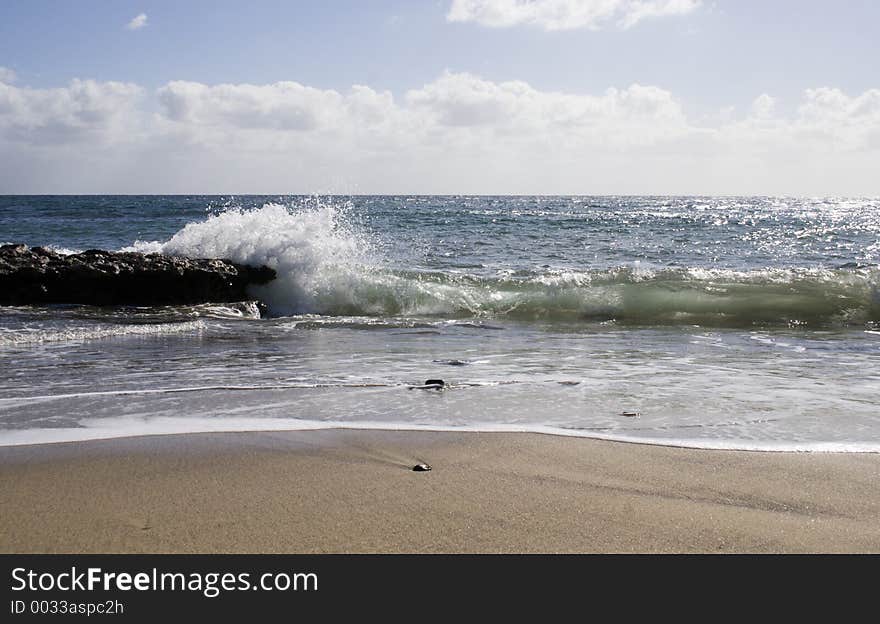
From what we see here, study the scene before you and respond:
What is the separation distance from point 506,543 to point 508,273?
1182cm

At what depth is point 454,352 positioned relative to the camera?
709 cm

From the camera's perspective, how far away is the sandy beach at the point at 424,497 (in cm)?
250

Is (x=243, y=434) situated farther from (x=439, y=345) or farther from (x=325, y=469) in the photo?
(x=439, y=345)

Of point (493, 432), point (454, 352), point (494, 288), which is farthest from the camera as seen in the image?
point (494, 288)

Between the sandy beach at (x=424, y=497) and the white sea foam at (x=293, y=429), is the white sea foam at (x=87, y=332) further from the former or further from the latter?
the sandy beach at (x=424, y=497)

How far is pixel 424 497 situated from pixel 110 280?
346 inches

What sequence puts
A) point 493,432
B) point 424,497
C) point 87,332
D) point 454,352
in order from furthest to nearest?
Result: point 87,332 < point 454,352 < point 493,432 < point 424,497

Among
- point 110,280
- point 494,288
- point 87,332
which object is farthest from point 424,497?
point 494,288

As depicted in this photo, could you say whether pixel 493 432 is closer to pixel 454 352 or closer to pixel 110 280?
pixel 454 352

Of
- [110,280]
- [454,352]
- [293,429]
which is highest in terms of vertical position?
[110,280]

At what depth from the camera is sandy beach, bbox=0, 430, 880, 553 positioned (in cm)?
250

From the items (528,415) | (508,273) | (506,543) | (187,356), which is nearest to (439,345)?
(187,356)

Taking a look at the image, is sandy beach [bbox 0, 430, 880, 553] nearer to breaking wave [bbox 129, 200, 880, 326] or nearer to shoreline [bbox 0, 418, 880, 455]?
shoreline [bbox 0, 418, 880, 455]
